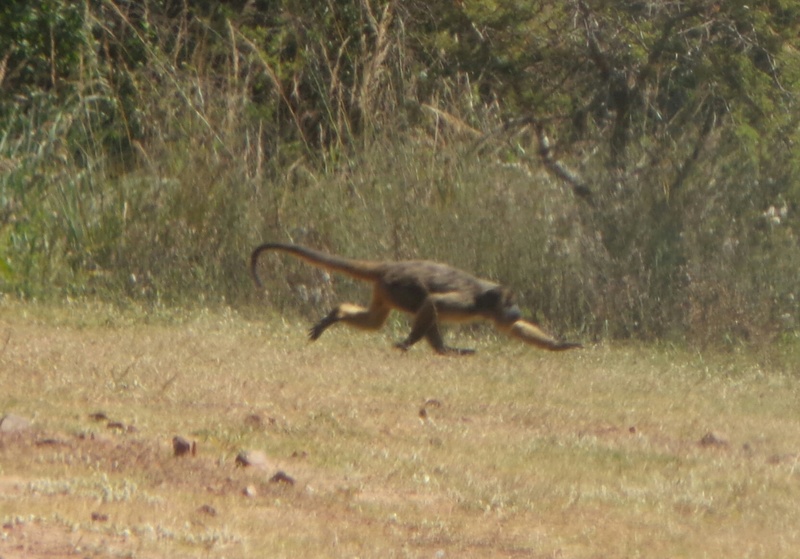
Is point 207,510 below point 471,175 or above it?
below

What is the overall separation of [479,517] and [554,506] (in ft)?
1.34

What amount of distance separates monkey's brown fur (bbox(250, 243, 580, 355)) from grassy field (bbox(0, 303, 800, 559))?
291 mm

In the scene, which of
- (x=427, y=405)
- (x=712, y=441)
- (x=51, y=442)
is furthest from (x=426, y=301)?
(x=51, y=442)

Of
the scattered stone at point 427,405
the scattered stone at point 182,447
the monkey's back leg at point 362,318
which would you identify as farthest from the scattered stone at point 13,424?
the monkey's back leg at point 362,318

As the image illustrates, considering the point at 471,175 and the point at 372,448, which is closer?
the point at 372,448

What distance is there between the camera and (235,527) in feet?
17.6

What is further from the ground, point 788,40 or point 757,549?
→ point 788,40

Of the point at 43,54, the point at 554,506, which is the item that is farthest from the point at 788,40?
the point at 554,506

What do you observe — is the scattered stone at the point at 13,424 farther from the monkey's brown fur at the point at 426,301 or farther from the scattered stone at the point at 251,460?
the monkey's brown fur at the point at 426,301

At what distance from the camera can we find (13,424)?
643 cm

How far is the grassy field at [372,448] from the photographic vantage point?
17.9ft

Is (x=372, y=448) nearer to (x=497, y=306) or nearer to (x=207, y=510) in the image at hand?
(x=207, y=510)

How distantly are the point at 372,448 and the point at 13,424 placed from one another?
1705 millimetres

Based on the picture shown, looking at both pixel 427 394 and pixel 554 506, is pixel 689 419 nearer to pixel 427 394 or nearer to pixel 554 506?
pixel 427 394
